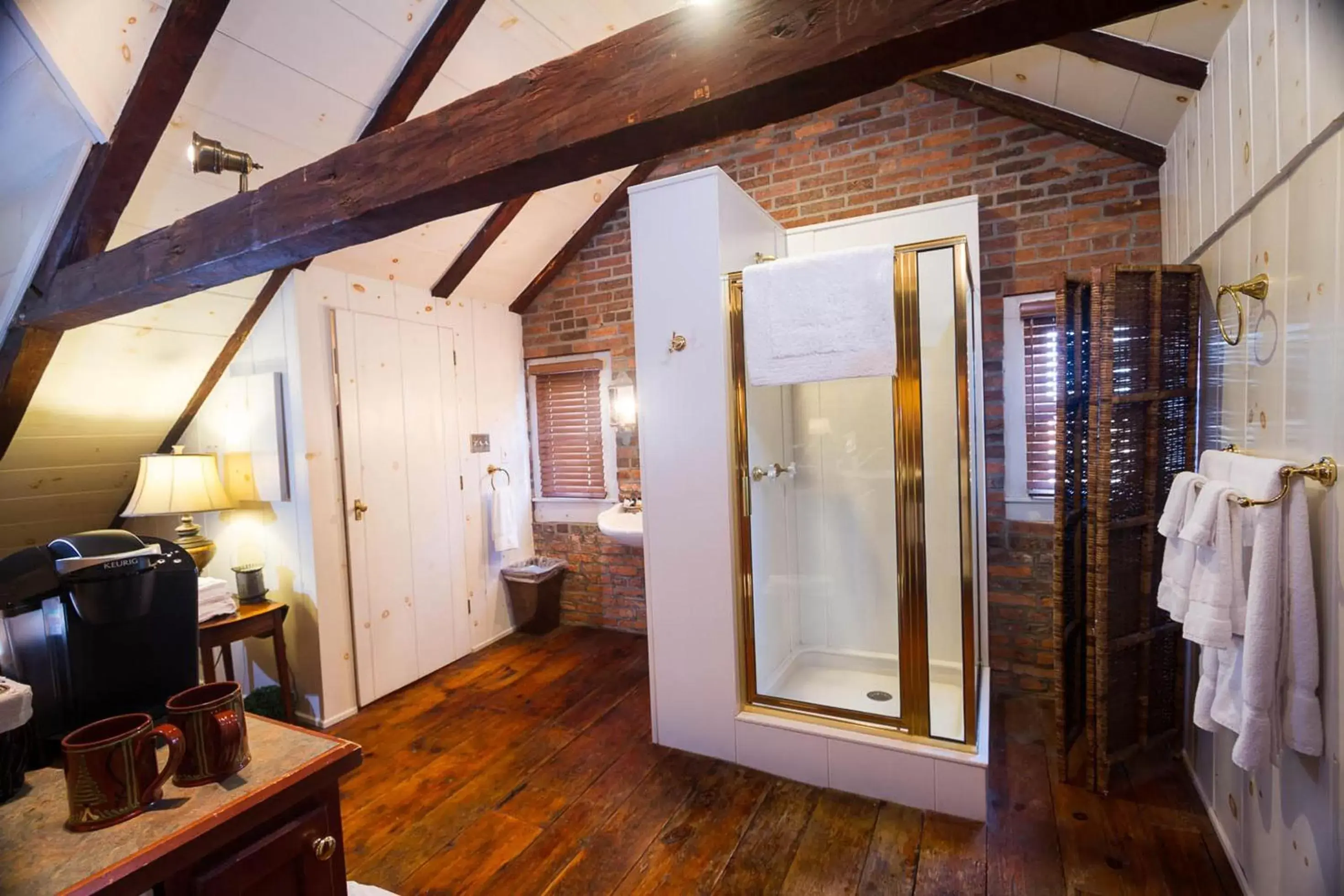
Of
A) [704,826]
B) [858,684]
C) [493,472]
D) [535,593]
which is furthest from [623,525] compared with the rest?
[704,826]

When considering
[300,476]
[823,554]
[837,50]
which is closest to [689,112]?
[837,50]

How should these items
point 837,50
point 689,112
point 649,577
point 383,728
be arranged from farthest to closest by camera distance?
point 383,728
point 649,577
point 689,112
point 837,50

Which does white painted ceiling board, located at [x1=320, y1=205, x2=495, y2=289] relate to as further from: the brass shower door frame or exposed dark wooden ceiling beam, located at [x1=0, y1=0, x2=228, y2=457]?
the brass shower door frame

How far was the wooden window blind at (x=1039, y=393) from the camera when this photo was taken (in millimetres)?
2643

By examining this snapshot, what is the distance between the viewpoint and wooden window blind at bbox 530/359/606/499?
3.76 meters

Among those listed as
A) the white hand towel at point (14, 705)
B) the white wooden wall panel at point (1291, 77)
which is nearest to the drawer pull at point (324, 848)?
the white hand towel at point (14, 705)

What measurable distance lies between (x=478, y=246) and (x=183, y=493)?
69.3 inches

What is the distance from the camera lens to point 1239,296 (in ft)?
5.33

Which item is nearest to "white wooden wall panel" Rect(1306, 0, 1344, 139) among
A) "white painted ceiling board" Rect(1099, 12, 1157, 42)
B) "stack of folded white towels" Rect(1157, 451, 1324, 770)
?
"white painted ceiling board" Rect(1099, 12, 1157, 42)

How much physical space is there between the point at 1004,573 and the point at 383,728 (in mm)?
2870

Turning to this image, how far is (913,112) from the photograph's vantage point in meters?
2.84

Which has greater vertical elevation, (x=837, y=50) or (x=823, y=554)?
(x=837, y=50)

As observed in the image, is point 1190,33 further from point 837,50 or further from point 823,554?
point 823,554

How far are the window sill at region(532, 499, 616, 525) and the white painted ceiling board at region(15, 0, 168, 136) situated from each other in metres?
2.68
